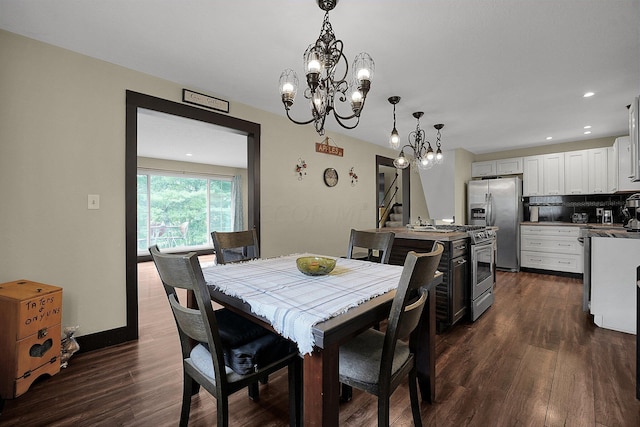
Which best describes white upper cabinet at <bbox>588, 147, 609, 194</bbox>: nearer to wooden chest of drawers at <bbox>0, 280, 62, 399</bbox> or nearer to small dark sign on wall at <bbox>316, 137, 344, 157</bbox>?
small dark sign on wall at <bbox>316, 137, 344, 157</bbox>

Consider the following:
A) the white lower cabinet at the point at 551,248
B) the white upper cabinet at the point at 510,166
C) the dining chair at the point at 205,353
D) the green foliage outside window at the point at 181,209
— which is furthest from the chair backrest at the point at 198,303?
the green foliage outside window at the point at 181,209

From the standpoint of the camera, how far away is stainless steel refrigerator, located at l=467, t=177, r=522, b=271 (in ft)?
17.0

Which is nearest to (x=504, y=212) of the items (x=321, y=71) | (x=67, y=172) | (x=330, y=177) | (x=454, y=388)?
(x=330, y=177)

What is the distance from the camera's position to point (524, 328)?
9.03 ft

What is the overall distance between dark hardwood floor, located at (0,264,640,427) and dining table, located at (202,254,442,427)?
0.35 meters

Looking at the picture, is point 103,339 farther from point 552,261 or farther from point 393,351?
point 552,261

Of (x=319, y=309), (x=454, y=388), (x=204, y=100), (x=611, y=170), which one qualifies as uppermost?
(x=204, y=100)

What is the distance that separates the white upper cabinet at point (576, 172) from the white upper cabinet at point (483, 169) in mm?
1141

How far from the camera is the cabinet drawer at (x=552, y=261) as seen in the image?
4.72m

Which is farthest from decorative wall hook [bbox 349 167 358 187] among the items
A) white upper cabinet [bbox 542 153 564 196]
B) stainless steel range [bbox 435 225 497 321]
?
white upper cabinet [bbox 542 153 564 196]

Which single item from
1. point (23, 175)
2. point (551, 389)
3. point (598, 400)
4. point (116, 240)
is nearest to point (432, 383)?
point (551, 389)

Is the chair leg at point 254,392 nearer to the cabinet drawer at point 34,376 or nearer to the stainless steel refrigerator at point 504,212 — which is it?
the cabinet drawer at point 34,376

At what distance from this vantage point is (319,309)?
108 cm

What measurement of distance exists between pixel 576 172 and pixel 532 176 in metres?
0.61
